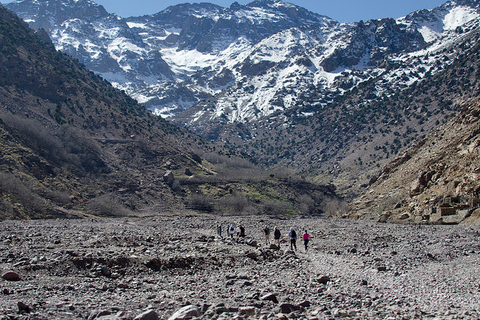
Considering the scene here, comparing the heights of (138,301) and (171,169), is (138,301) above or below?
below

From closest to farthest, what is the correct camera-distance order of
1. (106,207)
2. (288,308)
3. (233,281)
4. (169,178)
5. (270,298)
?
(288,308) → (270,298) → (233,281) → (106,207) → (169,178)

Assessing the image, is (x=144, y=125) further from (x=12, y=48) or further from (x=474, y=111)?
(x=474, y=111)

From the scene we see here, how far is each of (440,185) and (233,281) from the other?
29120 mm

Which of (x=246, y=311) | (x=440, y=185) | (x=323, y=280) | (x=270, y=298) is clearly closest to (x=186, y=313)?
(x=246, y=311)

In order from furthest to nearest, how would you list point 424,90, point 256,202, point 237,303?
point 424,90, point 256,202, point 237,303

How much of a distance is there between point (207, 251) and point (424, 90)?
15325 centimetres

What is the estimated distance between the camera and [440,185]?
38.0 metres

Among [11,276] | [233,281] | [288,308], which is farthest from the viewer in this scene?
[233,281]

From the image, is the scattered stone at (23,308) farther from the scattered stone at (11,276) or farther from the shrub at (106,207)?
the shrub at (106,207)

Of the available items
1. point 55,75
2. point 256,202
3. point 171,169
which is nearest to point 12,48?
point 55,75

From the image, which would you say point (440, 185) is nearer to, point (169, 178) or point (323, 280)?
point (323, 280)

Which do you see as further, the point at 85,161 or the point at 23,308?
Result: the point at 85,161

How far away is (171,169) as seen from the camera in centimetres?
9438

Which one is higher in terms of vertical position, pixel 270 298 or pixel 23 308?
pixel 23 308
